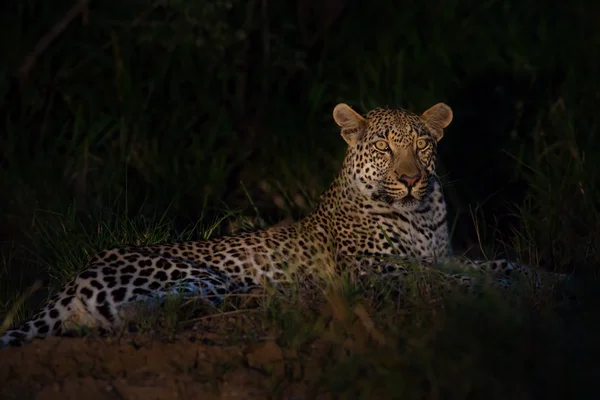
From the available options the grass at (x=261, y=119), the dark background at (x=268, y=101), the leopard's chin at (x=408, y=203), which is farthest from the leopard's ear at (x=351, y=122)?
the dark background at (x=268, y=101)

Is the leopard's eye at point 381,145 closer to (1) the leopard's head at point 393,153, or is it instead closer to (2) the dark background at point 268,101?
(1) the leopard's head at point 393,153

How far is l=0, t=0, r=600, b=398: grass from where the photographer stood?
7715mm

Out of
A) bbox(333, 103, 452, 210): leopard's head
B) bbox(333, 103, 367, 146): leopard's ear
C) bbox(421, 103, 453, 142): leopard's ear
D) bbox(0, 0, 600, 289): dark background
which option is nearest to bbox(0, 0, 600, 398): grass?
bbox(0, 0, 600, 289): dark background

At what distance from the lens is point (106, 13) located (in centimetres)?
1042

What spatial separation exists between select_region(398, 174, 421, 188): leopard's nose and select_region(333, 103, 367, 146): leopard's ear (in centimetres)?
49

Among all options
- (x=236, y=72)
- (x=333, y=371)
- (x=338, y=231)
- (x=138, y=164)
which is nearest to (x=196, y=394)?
(x=333, y=371)

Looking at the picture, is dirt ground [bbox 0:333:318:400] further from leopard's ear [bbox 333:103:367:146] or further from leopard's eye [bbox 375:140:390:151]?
leopard's ear [bbox 333:103:367:146]

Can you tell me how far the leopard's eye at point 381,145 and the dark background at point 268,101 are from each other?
1.74 m

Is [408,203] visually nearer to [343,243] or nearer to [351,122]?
[343,243]

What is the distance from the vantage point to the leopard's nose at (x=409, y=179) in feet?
21.5

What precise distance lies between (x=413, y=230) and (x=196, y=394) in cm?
261

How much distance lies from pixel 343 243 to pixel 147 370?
2.24 m

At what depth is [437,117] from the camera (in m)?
6.93

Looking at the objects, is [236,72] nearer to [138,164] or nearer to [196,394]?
[138,164]
